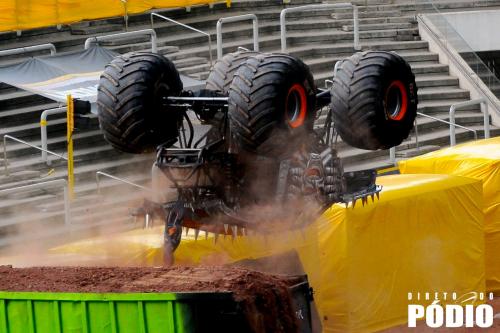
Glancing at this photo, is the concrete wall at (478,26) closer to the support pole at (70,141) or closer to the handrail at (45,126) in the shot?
the handrail at (45,126)

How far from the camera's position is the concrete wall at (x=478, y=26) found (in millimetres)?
31172

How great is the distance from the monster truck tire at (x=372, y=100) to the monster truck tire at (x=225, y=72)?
123cm

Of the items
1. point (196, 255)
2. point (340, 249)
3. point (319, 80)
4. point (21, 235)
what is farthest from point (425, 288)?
point (319, 80)

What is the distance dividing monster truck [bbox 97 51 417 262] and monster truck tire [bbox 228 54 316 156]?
0.02m

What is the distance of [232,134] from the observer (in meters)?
14.1

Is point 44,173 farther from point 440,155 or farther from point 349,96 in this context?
point 349,96

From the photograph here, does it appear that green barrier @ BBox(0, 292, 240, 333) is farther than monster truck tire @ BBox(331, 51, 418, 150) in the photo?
No

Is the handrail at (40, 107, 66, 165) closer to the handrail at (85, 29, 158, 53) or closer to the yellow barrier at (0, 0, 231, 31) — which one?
the handrail at (85, 29, 158, 53)

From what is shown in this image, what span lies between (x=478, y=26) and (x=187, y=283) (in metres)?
18.9

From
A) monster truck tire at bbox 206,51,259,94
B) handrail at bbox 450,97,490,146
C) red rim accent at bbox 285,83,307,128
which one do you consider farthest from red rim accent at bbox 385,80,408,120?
handrail at bbox 450,97,490,146

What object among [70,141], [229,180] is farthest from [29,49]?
[229,180]

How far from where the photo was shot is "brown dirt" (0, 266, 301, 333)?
1371 centimetres

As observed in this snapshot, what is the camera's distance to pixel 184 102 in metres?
14.5

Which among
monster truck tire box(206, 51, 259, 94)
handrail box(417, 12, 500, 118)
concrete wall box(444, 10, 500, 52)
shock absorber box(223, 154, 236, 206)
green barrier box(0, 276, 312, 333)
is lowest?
green barrier box(0, 276, 312, 333)
